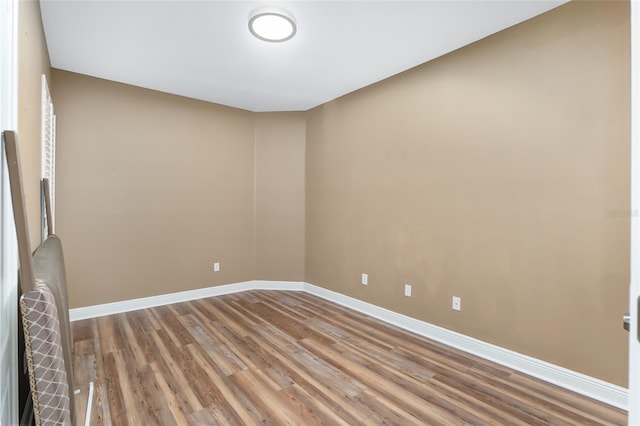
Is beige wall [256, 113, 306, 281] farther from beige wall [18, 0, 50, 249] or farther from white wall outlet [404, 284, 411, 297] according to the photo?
beige wall [18, 0, 50, 249]

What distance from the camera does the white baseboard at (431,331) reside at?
6.77 ft

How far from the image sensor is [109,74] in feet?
11.0

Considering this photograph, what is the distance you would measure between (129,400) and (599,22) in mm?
3869

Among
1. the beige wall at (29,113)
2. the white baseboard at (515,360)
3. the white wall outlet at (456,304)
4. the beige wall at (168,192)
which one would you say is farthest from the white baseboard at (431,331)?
the beige wall at (29,113)

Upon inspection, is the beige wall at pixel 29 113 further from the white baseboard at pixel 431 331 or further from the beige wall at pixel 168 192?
the white baseboard at pixel 431 331

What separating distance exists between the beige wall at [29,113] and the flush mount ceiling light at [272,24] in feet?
4.29

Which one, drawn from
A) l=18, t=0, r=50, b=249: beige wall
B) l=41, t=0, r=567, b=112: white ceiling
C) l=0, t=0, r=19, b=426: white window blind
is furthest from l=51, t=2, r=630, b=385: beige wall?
l=0, t=0, r=19, b=426: white window blind

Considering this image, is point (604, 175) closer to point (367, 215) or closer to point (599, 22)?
point (599, 22)

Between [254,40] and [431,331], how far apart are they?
303 cm

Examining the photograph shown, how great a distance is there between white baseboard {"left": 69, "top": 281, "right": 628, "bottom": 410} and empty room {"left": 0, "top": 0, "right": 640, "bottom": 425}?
18mm

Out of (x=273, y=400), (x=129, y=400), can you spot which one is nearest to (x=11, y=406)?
(x=129, y=400)

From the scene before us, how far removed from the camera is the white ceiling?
2.25m

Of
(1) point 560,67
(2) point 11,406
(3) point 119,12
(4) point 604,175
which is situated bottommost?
(2) point 11,406

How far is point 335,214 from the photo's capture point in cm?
410
